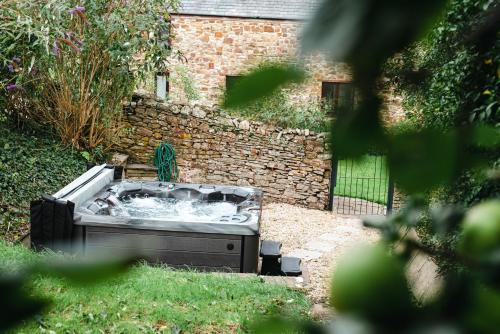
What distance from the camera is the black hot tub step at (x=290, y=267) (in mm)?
6066

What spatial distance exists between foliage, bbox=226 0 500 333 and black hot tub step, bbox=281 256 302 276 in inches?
229

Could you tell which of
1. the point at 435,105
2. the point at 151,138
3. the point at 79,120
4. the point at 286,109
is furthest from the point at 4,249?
the point at 286,109

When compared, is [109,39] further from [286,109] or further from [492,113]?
[492,113]

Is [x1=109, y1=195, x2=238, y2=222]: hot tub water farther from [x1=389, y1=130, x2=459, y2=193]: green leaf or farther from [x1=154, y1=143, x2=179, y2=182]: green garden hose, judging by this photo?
[x1=389, y1=130, x2=459, y2=193]: green leaf

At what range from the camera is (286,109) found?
10414mm

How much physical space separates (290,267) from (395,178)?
5964mm

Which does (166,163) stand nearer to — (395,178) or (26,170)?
(26,170)

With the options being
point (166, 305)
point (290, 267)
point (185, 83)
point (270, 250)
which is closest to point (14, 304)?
point (166, 305)

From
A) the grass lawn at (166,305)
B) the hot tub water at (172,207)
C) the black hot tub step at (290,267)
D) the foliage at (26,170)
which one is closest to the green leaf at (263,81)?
the grass lawn at (166,305)

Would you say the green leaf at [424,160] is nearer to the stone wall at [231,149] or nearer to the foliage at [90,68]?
the foliage at [90,68]

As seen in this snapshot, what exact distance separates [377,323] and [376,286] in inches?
0.5

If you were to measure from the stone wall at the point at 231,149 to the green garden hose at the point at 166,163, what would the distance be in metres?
0.33

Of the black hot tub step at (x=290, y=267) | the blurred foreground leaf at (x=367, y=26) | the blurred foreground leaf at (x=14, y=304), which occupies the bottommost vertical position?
the black hot tub step at (x=290, y=267)

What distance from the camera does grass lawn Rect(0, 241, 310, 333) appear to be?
3707 millimetres
